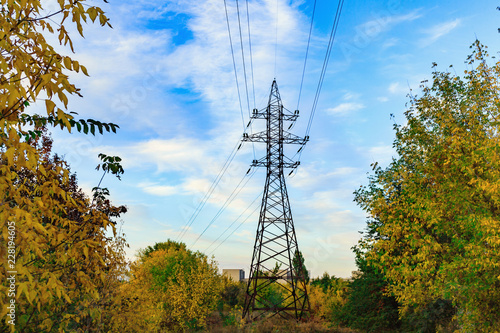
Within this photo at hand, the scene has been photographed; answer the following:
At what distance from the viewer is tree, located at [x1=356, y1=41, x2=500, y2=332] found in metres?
11.9

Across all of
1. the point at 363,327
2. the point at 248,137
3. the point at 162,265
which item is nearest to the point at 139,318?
the point at 248,137

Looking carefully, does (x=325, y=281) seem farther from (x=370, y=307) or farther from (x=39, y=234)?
(x=39, y=234)

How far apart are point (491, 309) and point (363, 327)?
1806 cm

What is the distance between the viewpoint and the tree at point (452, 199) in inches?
469

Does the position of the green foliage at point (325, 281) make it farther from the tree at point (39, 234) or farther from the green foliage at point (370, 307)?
the tree at point (39, 234)

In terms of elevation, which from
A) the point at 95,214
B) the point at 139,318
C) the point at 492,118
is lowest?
the point at 139,318

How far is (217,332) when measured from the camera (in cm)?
2550

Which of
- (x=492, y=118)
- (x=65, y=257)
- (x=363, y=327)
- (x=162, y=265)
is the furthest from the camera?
(x=162, y=265)

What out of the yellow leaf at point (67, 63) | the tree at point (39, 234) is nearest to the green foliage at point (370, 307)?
the tree at point (39, 234)

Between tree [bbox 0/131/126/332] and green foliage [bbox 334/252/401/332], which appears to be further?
green foliage [bbox 334/252/401/332]

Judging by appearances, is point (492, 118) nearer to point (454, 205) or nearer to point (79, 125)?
point (454, 205)

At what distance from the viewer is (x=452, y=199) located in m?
13.0

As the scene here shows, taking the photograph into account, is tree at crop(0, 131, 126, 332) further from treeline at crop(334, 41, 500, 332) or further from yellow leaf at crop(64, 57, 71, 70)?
treeline at crop(334, 41, 500, 332)

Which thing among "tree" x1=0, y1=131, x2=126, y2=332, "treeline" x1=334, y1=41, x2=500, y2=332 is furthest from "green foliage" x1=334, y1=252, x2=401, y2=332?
"tree" x1=0, y1=131, x2=126, y2=332
